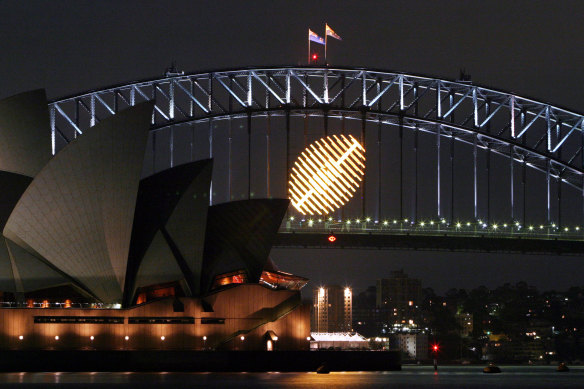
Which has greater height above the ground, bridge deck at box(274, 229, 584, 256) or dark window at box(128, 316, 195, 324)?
bridge deck at box(274, 229, 584, 256)

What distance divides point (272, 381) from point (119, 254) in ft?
39.2

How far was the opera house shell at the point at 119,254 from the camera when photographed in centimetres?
6531

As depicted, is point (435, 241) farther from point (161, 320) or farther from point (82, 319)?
point (82, 319)

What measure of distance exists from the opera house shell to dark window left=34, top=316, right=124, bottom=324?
2.1 inches

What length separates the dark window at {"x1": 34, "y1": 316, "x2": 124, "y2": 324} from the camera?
2650 inches

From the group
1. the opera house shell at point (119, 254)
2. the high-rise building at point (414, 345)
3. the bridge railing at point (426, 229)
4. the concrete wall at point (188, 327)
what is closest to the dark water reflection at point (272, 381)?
the concrete wall at point (188, 327)

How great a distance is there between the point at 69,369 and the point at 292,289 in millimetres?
13247

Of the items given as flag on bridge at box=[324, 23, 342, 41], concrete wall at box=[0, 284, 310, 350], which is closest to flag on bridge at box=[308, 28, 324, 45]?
flag on bridge at box=[324, 23, 342, 41]

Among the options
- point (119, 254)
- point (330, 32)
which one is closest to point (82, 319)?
point (119, 254)

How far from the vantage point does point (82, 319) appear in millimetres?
67562

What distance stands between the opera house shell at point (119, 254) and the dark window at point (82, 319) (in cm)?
5

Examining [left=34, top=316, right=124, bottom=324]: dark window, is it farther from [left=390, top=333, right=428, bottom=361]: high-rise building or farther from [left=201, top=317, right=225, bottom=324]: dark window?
[left=390, top=333, right=428, bottom=361]: high-rise building

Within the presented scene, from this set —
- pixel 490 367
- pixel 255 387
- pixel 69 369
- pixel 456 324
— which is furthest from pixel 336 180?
pixel 456 324

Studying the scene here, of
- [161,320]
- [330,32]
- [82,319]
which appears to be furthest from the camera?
[330,32]
